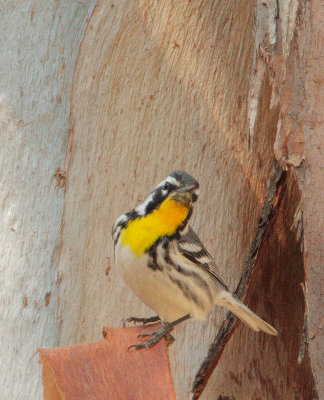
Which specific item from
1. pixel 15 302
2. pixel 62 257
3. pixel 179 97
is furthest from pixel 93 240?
pixel 179 97

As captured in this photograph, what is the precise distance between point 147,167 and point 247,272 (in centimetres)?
76

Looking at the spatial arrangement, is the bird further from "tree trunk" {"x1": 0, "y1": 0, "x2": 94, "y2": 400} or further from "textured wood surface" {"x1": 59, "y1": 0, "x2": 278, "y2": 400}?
"tree trunk" {"x1": 0, "y1": 0, "x2": 94, "y2": 400}

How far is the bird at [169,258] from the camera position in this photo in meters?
3.24

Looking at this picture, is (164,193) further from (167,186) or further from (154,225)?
(154,225)

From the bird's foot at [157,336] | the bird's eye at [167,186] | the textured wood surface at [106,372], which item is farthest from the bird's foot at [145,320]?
the textured wood surface at [106,372]

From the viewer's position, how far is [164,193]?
329 centimetres

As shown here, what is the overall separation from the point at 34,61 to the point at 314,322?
1.75m

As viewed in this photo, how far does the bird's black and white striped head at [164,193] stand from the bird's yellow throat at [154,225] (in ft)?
0.09

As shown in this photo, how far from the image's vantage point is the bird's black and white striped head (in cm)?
325

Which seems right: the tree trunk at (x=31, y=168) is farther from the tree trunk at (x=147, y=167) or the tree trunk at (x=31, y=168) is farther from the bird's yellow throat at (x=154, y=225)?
the bird's yellow throat at (x=154, y=225)

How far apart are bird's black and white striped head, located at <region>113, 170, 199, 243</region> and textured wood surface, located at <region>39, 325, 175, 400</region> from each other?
756 millimetres

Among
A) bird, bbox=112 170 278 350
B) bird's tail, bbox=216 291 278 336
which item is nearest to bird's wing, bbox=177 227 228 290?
bird, bbox=112 170 278 350

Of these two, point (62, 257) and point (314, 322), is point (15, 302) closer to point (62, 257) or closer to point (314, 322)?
point (62, 257)

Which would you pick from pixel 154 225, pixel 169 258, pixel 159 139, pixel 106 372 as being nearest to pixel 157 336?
pixel 169 258
